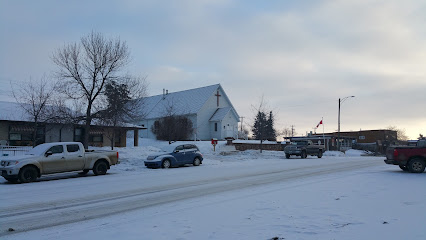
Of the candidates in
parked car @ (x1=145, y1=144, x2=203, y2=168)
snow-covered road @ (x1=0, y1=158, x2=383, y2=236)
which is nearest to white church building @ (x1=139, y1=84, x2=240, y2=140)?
parked car @ (x1=145, y1=144, x2=203, y2=168)

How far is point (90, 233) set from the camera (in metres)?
6.68

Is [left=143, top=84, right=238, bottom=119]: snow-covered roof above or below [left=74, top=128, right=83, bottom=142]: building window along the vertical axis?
above

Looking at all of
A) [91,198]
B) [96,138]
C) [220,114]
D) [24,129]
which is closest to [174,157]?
[91,198]

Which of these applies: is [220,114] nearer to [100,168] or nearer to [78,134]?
[78,134]

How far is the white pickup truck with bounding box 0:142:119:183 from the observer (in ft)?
49.8

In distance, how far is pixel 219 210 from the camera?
862cm

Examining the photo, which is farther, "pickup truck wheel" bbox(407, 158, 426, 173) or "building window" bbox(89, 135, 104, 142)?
"building window" bbox(89, 135, 104, 142)

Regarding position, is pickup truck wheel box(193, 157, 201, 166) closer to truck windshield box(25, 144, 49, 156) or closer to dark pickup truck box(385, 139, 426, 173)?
truck windshield box(25, 144, 49, 156)

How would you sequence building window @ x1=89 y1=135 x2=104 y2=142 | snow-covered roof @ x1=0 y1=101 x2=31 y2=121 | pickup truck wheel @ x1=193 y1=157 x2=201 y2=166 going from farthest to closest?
building window @ x1=89 y1=135 x2=104 y2=142 < snow-covered roof @ x1=0 y1=101 x2=31 y2=121 < pickup truck wheel @ x1=193 y1=157 x2=201 y2=166

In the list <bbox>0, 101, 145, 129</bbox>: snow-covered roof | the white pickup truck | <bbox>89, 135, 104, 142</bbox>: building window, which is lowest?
the white pickup truck

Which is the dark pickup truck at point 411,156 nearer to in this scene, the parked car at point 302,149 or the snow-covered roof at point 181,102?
the parked car at point 302,149

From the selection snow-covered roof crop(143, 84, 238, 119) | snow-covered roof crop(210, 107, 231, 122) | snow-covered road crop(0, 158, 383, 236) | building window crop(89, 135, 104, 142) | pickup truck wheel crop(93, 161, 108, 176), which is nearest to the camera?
snow-covered road crop(0, 158, 383, 236)

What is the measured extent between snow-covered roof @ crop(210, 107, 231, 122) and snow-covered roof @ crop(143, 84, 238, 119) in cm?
277

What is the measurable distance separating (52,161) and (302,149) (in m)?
23.5
